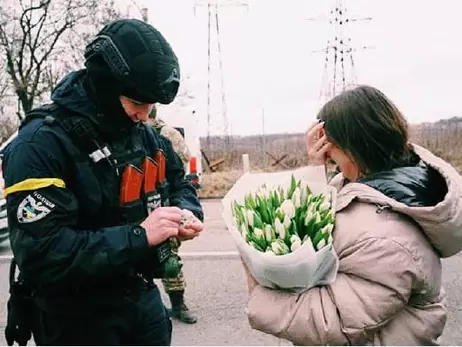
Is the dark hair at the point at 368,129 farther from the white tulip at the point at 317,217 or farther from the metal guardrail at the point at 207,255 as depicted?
the metal guardrail at the point at 207,255

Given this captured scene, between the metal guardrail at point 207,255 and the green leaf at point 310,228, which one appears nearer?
the green leaf at point 310,228

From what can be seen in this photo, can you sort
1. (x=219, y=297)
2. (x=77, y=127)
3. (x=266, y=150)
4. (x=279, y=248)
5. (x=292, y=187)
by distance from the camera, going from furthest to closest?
(x=266, y=150) → (x=219, y=297) → (x=77, y=127) → (x=292, y=187) → (x=279, y=248)

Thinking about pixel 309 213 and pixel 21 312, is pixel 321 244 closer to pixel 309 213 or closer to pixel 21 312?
pixel 309 213

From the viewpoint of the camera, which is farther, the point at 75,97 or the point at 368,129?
the point at 75,97

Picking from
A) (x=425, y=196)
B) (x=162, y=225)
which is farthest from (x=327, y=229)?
(x=162, y=225)

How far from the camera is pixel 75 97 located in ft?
6.91

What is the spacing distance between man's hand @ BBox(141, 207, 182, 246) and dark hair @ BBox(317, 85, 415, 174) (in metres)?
0.53

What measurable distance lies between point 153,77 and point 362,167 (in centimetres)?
69

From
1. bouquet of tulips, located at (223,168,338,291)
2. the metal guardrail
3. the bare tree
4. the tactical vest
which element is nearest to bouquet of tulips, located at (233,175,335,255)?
bouquet of tulips, located at (223,168,338,291)

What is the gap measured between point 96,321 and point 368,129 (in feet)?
3.49

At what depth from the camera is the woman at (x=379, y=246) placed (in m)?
1.71

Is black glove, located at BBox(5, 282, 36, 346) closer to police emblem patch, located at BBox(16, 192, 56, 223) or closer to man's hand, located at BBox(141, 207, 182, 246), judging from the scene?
police emblem patch, located at BBox(16, 192, 56, 223)

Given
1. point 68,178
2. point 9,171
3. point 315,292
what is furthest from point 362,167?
point 9,171

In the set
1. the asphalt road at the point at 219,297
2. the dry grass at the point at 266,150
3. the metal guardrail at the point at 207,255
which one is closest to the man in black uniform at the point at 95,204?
the asphalt road at the point at 219,297
